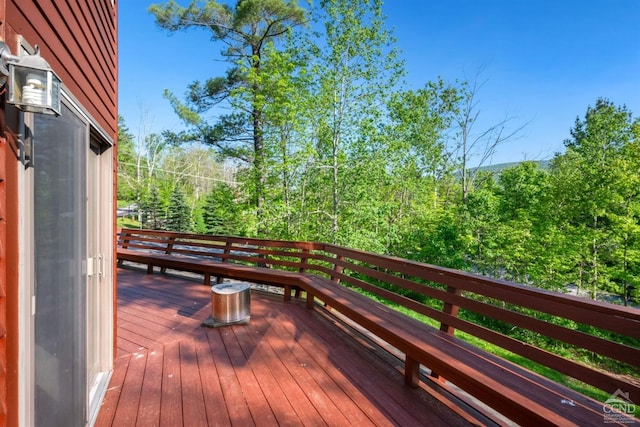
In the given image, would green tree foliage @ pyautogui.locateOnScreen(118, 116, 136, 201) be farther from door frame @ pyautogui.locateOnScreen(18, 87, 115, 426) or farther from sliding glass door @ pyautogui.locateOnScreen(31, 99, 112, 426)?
sliding glass door @ pyautogui.locateOnScreen(31, 99, 112, 426)

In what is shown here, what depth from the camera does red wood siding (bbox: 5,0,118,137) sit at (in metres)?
1.03

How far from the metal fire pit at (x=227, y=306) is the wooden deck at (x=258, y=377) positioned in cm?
9

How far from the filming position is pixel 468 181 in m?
11.5

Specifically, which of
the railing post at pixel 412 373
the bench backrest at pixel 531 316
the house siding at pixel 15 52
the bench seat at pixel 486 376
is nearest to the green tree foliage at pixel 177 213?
the bench backrest at pixel 531 316

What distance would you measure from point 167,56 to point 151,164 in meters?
12.3

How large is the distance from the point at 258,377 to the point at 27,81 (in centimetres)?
218

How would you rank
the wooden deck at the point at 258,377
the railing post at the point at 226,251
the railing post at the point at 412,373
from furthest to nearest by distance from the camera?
the railing post at the point at 226,251 → the railing post at the point at 412,373 → the wooden deck at the point at 258,377

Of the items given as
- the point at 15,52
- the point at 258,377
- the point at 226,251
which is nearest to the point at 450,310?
the point at 258,377

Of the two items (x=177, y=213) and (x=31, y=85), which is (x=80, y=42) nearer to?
(x=31, y=85)

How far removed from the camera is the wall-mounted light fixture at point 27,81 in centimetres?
81

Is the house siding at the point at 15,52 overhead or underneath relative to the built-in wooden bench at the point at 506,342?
overhead

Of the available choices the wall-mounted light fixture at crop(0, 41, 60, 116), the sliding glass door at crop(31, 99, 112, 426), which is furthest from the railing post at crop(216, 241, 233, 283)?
the wall-mounted light fixture at crop(0, 41, 60, 116)

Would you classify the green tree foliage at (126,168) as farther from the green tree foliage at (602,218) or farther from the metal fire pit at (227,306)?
the green tree foliage at (602,218)

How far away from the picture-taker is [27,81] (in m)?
0.85
